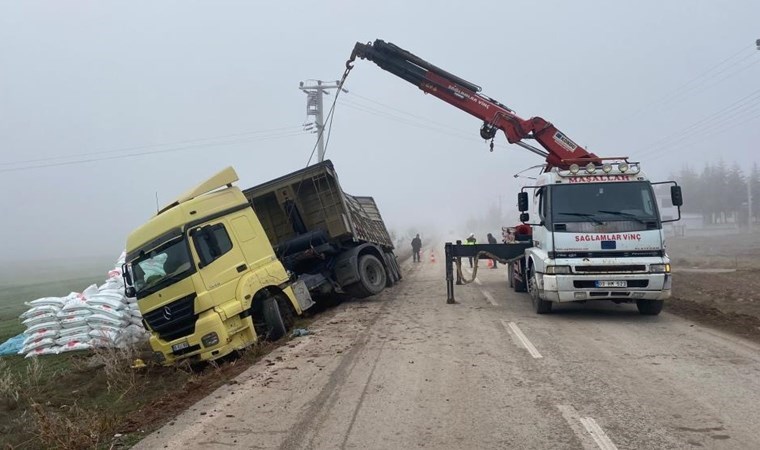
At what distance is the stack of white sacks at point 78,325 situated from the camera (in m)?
11.6

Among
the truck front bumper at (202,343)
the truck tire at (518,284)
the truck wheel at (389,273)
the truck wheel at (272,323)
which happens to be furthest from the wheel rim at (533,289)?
the truck front bumper at (202,343)

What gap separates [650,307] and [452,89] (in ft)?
24.2

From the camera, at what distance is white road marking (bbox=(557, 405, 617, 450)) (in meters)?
4.37

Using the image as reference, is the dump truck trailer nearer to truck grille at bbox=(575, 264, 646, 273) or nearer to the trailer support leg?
the trailer support leg

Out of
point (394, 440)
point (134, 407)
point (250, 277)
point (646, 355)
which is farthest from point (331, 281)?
point (394, 440)

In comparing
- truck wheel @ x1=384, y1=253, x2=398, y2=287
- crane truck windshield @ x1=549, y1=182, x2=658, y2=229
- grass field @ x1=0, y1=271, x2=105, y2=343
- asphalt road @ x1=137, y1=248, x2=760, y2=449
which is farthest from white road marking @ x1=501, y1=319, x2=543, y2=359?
grass field @ x1=0, y1=271, x2=105, y2=343

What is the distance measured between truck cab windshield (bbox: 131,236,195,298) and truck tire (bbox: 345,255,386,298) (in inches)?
225

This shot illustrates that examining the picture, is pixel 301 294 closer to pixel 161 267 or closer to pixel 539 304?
pixel 161 267

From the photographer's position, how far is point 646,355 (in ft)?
24.1

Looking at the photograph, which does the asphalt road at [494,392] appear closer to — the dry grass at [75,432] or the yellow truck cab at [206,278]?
the dry grass at [75,432]

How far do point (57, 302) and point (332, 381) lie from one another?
851 cm

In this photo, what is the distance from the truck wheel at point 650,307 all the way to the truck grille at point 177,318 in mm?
8449

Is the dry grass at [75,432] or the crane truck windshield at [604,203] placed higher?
the crane truck windshield at [604,203]

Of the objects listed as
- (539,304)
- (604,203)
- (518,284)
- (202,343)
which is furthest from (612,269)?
(202,343)
